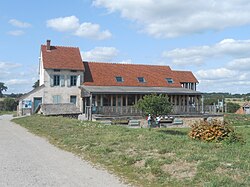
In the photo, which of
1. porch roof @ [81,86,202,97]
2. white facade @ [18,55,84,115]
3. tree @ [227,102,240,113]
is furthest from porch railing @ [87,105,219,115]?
tree @ [227,102,240,113]

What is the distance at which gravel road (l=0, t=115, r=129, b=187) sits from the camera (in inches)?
305

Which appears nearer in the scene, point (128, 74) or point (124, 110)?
point (124, 110)

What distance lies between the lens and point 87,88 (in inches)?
1592

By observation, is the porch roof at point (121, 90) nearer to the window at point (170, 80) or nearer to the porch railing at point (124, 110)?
the porch railing at point (124, 110)

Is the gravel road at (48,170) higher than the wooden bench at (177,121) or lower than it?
lower

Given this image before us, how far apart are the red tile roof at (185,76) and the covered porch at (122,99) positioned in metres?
6.00

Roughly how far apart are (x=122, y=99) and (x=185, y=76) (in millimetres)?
14564

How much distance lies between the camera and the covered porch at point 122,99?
36938 millimetres

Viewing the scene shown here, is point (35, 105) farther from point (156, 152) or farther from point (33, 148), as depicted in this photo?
point (156, 152)

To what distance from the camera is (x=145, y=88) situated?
4381 centimetres

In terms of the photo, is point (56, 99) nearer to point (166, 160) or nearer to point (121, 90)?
point (121, 90)

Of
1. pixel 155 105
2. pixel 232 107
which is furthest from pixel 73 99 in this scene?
pixel 232 107

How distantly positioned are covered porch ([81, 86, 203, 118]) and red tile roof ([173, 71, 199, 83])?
6.00m

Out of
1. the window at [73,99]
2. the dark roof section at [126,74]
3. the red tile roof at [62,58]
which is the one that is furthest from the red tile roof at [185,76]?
the window at [73,99]
